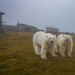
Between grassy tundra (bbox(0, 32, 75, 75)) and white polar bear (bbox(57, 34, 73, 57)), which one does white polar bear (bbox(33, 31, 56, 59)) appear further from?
white polar bear (bbox(57, 34, 73, 57))

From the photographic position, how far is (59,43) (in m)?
20.0

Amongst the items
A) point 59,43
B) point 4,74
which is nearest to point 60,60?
point 59,43

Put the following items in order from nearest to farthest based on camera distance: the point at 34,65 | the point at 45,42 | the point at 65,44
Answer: the point at 34,65, the point at 45,42, the point at 65,44

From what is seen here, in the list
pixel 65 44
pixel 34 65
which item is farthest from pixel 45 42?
pixel 34 65

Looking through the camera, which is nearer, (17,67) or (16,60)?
(17,67)

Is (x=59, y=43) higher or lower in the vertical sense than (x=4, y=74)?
higher

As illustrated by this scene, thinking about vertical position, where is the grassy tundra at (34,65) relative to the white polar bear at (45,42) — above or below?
below

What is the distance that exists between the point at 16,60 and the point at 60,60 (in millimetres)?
2953

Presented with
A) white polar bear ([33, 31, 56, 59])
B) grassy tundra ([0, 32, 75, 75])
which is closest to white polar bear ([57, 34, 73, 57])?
grassy tundra ([0, 32, 75, 75])

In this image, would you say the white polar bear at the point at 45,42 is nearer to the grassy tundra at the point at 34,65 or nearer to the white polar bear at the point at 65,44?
the grassy tundra at the point at 34,65

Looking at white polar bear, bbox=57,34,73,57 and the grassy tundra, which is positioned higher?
white polar bear, bbox=57,34,73,57

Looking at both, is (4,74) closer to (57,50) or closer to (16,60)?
(16,60)

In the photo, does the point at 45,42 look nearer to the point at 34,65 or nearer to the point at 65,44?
the point at 65,44

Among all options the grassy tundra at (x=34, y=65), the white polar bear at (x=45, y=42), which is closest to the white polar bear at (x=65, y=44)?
the grassy tundra at (x=34, y=65)
